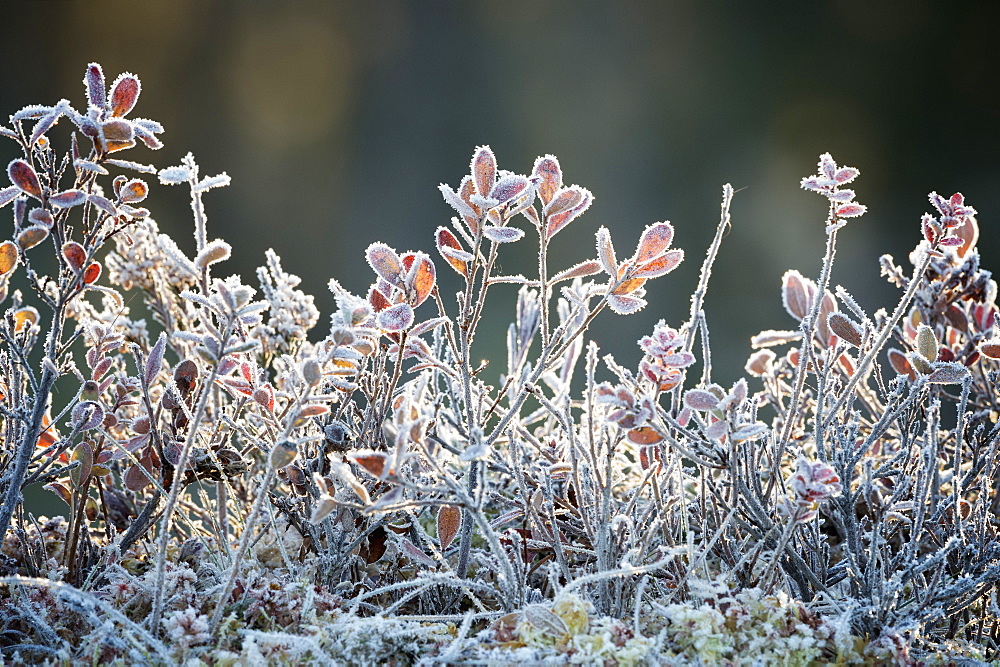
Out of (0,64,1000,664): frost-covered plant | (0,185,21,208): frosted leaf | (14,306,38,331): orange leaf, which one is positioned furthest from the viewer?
(14,306,38,331): orange leaf

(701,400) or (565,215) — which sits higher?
(565,215)

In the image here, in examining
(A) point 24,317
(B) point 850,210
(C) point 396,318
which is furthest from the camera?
(A) point 24,317

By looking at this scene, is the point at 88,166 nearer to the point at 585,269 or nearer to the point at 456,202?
the point at 456,202

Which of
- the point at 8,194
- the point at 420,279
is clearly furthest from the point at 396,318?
the point at 8,194

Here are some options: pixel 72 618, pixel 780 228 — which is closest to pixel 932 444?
pixel 72 618

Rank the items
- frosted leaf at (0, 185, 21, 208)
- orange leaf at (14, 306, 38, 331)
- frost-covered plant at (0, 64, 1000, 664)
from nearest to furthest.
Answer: frost-covered plant at (0, 64, 1000, 664)
frosted leaf at (0, 185, 21, 208)
orange leaf at (14, 306, 38, 331)

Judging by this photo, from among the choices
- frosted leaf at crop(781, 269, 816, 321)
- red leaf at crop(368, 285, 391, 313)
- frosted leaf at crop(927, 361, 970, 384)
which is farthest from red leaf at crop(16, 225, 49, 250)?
frosted leaf at crop(927, 361, 970, 384)

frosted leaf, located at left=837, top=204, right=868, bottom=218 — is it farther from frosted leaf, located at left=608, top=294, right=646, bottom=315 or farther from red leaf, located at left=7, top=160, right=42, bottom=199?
red leaf, located at left=7, top=160, right=42, bottom=199
